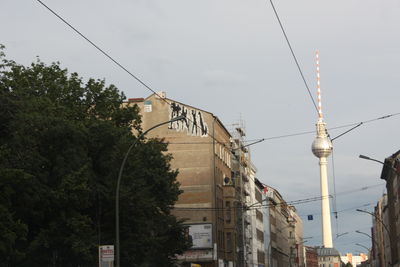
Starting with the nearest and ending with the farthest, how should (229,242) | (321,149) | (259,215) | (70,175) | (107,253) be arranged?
(107,253), (70,175), (229,242), (259,215), (321,149)

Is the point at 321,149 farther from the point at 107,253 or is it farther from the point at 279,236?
the point at 107,253

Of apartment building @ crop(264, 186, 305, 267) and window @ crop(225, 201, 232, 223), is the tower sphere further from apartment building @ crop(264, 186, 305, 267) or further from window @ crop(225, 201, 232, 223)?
window @ crop(225, 201, 232, 223)

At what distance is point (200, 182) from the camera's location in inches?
2753

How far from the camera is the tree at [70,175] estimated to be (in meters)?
33.9

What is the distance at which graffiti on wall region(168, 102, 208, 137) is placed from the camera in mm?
69562

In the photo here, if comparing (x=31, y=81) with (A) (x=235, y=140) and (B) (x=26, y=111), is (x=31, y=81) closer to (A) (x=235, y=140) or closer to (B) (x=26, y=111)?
(B) (x=26, y=111)

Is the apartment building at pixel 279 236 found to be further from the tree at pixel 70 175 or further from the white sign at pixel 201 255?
the tree at pixel 70 175

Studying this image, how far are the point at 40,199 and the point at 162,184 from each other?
1323cm

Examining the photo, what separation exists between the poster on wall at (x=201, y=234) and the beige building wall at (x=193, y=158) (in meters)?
0.41

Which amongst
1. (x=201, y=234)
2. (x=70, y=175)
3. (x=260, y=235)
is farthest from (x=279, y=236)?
(x=70, y=175)

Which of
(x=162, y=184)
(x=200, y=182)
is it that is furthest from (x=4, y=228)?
(x=200, y=182)

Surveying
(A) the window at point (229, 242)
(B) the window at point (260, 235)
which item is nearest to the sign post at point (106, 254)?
(A) the window at point (229, 242)

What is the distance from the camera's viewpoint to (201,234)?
224 feet

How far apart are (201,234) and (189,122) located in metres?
10.4
